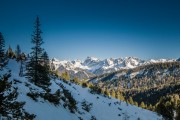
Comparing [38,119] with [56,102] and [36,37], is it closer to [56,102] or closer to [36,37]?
[56,102]

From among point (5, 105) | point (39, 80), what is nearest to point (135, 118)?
point (39, 80)

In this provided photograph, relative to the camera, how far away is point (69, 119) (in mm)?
36250

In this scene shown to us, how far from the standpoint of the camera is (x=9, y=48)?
12600 cm

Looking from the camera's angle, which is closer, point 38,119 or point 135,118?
point 38,119

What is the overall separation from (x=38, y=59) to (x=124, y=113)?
3581cm

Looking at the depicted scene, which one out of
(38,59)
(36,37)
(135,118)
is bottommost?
(135,118)

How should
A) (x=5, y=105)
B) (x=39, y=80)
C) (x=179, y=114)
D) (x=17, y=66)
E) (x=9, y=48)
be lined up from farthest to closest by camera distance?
1. (x=9, y=48)
2. (x=17, y=66)
3. (x=179, y=114)
4. (x=39, y=80)
5. (x=5, y=105)

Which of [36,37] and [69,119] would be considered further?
[36,37]

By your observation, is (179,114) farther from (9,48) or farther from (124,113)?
(9,48)

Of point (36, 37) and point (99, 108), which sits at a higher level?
point (36, 37)

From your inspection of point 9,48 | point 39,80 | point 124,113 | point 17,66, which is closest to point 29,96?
point 39,80

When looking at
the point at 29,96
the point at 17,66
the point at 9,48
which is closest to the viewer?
the point at 29,96

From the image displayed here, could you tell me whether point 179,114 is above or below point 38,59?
below

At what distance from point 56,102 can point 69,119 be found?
4.16 m
